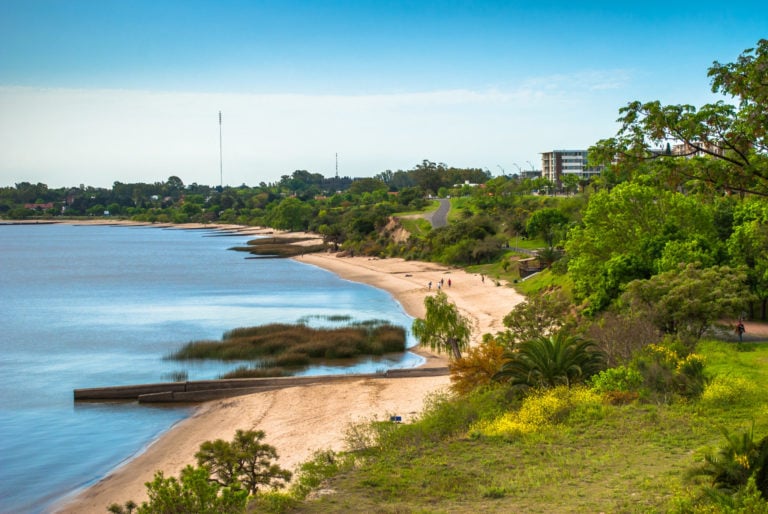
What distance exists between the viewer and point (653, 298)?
32.2m

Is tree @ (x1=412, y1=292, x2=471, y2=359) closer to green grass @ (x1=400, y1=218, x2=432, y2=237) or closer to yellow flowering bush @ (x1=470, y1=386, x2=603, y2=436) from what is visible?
yellow flowering bush @ (x1=470, y1=386, x2=603, y2=436)

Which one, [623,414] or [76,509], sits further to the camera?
[76,509]

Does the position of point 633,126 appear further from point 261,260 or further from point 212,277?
point 261,260

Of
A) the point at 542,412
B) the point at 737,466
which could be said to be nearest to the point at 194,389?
the point at 542,412

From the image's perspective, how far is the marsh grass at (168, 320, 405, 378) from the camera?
4322cm

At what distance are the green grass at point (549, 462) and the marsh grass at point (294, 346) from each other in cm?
2107

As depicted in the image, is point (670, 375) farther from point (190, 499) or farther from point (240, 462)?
point (190, 499)

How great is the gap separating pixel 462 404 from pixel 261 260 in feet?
328

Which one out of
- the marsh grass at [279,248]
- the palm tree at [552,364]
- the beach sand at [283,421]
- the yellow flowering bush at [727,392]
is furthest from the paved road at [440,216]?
the yellow flowering bush at [727,392]

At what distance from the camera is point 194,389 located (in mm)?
35688

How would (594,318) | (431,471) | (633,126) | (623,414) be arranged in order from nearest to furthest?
(633,126), (431,471), (623,414), (594,318)

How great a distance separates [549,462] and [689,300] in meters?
15.5

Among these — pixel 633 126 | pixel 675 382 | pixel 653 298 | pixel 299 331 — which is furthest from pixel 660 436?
pixel 299 331

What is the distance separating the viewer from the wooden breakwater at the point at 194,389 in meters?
35.1
